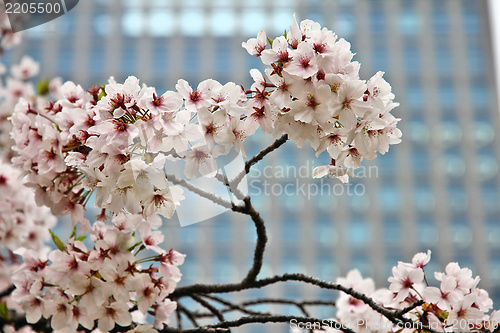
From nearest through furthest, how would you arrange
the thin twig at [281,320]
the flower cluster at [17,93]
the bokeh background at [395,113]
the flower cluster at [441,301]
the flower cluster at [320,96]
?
the flower cluster at [320,96], the thin twig at [281,320], the flower cluster at [441,301], the flower cluster at [17,93], the bokeh background at [395,113]

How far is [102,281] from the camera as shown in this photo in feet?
4.32

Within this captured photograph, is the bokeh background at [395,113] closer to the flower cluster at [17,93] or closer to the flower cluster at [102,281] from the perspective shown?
the flower cluster at [17,93]

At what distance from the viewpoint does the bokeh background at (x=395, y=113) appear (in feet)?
93.4

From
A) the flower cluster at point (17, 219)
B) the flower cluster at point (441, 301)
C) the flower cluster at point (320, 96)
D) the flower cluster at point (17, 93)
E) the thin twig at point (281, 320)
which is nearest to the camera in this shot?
the flower cluster at point (320, 96)

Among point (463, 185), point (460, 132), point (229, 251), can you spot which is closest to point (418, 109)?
point (460, 132)

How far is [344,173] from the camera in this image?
1277 millimetres

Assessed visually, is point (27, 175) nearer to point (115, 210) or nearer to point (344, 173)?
point (115, 210)

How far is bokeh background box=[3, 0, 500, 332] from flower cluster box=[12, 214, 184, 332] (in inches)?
955

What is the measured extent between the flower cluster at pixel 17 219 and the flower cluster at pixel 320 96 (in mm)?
1227

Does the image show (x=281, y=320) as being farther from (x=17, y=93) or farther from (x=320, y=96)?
(x=17, y=93)

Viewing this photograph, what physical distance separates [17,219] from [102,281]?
3.02 feet

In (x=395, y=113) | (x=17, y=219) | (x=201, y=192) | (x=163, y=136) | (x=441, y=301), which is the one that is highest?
(x=163, y=136)

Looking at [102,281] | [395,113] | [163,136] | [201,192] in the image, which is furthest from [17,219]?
[395,113]

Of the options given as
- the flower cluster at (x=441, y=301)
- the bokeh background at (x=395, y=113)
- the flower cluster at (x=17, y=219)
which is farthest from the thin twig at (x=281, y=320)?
the bokeh background at (x=395, y=113)
